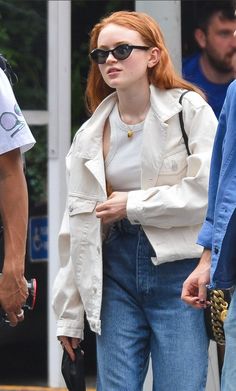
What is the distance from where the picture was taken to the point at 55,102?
6.91 meters

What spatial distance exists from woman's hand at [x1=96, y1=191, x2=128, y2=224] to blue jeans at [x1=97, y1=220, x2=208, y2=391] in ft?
0.29

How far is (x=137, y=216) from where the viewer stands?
4344 mm

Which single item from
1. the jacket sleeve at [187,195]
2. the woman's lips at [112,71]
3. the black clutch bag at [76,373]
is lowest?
the black clutch bag at [76,373]

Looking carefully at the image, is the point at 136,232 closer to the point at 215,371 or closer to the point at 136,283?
the point at 136,283

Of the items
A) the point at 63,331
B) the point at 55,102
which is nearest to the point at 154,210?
the point at 63,331

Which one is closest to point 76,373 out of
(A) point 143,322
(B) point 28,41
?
(A) point 143,322

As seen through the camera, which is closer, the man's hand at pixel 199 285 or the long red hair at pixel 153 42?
the man's hand at pixel 199 285

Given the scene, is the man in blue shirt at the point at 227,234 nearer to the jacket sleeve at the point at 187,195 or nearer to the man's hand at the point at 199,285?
the man's hand at the point at 199,285

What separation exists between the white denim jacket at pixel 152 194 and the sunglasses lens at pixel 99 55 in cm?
17

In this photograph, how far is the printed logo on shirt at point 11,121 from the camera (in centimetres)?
390

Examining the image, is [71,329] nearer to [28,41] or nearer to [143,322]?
[143,322]

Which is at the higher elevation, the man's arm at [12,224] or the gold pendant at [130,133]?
the gold pendant at [130,133]

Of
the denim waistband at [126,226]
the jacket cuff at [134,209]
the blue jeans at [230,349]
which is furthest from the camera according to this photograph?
the denim waistband at [126,226]

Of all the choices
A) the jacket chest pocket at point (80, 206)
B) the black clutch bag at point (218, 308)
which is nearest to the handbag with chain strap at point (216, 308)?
the black clutch bag at point (218, 308)
